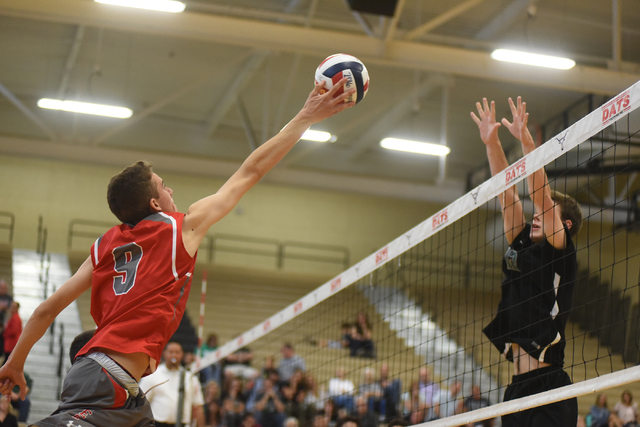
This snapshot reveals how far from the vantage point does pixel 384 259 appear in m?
5.85

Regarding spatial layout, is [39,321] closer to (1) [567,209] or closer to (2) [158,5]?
(1) [567,209]

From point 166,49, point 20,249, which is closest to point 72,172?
point 20,249

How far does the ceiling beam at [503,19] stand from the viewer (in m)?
14.6

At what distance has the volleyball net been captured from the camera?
13.4 feet

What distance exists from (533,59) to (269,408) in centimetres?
747

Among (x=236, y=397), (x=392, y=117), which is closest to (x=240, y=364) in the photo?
(x=236, y=397)

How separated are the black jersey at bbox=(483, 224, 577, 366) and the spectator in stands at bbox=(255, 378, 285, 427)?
8490mm

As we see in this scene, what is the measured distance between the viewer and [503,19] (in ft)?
49.5

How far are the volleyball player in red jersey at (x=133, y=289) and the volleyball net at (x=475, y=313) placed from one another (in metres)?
1.67

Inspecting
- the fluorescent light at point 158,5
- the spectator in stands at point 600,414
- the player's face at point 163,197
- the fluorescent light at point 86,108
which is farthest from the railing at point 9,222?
the player's face at point 163,197

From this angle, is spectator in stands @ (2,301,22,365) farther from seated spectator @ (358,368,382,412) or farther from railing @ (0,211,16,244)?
railing @ (0,211,16,244)

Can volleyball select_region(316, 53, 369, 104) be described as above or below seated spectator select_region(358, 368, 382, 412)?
above

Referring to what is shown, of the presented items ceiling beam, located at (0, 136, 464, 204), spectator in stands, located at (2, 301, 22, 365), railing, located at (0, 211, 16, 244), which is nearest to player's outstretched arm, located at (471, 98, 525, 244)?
spectator in stands, located at (2, 301, 22, 365)

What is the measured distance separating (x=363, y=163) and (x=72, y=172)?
921cm
